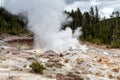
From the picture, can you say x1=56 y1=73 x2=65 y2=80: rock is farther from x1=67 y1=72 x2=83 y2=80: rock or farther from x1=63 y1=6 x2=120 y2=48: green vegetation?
x1=63 y1=6 x2=120 y2=48: green vegetation

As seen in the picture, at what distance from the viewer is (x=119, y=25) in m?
78.6

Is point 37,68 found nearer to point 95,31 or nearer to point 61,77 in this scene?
point 61,77

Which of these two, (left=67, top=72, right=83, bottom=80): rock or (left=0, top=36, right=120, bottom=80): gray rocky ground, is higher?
(left=0, top=36, right=120, bottom=80): gray rocky ground

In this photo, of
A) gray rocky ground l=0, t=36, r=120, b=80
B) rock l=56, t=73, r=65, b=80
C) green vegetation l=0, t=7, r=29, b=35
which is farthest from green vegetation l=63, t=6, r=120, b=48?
rock l=56, t=73, r=65, b=80

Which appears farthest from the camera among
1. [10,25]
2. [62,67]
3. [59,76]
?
[10,25]

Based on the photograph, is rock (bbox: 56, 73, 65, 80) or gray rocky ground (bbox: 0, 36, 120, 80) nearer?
rock (bbox: 56, 73, 65, 80)

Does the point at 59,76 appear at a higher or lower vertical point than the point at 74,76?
higher

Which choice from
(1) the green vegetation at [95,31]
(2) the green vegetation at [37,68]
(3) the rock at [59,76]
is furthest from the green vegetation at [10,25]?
(3) the rock at [59,76]

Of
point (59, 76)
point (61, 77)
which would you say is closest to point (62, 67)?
point (59, 76)

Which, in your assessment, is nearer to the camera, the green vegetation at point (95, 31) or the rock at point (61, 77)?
the rock at point (61, 77)

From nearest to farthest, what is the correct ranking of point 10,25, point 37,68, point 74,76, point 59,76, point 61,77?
point 61,77 → point 59,76 → point 37,68 → point 74,76 → point 10,25

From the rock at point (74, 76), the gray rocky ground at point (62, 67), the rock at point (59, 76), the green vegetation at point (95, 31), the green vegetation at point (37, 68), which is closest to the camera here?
the rock at point (59, 76)

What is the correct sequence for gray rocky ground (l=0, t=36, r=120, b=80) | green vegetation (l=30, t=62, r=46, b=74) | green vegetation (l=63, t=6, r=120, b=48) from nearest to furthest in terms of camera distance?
gray rocky ground (l=0, t=36, r=120, b=80) → green vegetation (l=30, t=62, r=46, b=74) → green vegetation (l=63, t=6, r=120, b=48)

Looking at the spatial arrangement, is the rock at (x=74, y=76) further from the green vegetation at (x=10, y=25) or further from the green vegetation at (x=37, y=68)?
the green vegetation at (x=10, y=25)
